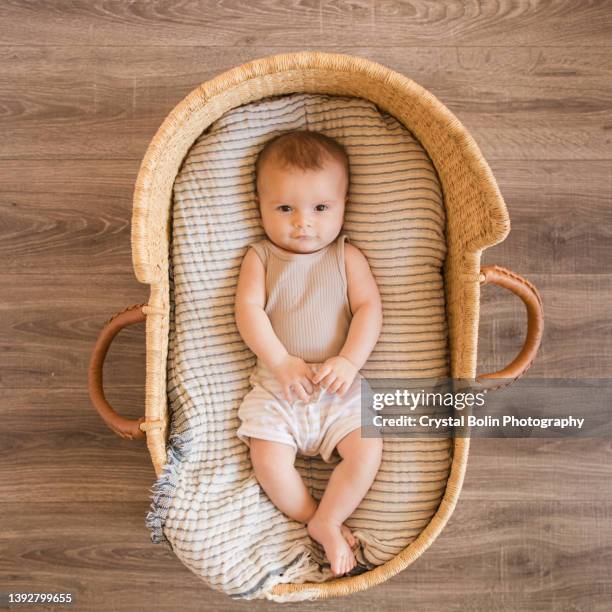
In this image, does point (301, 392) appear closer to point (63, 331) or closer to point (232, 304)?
point (232, 304)

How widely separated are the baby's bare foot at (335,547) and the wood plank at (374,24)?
1.01 m

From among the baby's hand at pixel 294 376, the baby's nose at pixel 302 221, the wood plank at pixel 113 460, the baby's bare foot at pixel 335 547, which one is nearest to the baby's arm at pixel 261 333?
the baby's hand at pixel 294 376

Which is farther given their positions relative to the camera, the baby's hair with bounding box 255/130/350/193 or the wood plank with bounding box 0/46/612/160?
the wood plank with bounding box 0/46/612/160

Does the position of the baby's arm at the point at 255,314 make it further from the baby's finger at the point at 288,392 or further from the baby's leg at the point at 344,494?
the baby's leg at the point at 344,494

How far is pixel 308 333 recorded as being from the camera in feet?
3.91

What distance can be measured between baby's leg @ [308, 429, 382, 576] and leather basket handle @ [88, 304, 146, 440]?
0.35m

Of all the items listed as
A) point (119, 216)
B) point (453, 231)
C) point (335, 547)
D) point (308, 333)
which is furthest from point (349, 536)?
point (119, 216)

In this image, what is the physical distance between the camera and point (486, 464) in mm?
1345

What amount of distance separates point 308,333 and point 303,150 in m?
0.34

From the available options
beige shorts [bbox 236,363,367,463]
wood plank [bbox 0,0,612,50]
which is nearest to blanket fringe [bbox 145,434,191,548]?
beige shorts [bbox 236,363,367,463]

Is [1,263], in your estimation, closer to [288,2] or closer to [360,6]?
[288,2]

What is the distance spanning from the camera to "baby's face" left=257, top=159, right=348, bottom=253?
1147mm

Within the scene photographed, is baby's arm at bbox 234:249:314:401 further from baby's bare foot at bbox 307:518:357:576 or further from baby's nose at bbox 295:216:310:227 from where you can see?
baby's bare foot at bbox 307:518:357:576

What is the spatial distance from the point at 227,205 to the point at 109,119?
397 mm
